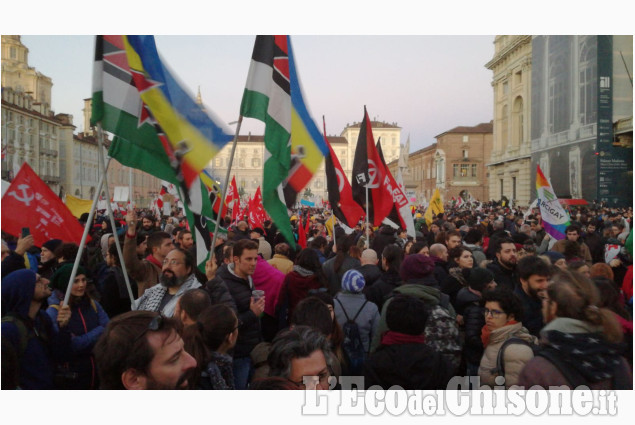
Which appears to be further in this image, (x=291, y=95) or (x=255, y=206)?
(x=255, y=206)

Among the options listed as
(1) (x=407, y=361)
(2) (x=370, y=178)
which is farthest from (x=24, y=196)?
(2) (x=370, y=178)

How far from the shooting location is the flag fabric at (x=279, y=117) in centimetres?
459

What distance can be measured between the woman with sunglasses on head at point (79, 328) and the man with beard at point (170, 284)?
1.13 ft

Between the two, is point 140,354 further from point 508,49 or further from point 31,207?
point 508,49

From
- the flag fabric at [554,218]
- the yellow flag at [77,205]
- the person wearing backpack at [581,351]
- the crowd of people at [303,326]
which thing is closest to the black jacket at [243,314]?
the crowd of people at [303,326]

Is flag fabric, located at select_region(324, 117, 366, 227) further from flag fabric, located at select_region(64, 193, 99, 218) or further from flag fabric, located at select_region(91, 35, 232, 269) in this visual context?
flag fabric, located at select_region(64, 193, 99, 218)

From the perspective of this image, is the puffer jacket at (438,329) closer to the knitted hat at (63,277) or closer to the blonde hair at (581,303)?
the blonde hair at (581,303)

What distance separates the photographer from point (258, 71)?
4.62 meters

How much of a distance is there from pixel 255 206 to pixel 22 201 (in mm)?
6786

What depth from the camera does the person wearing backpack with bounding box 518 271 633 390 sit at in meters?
2.52

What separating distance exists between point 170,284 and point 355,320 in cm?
145

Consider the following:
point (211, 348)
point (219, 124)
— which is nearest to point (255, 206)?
point (219, 124)

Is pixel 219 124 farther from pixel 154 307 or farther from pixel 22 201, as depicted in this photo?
pixel 22 201

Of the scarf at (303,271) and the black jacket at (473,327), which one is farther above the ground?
the scarf at (303,271)
